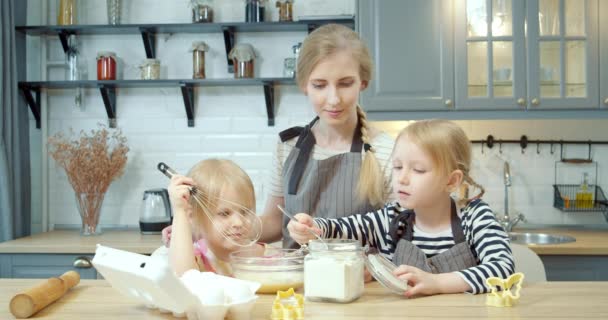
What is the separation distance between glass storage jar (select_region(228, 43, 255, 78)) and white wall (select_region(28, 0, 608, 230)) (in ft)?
0.41

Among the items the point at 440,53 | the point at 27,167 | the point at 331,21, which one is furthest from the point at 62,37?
the point at 440,53

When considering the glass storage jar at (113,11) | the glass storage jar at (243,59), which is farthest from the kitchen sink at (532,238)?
the glass storage jar at (113,11)

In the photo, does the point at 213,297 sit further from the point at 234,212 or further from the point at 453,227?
the point at 453,227

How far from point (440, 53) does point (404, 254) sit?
180 centimetres

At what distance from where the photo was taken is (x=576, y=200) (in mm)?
3393

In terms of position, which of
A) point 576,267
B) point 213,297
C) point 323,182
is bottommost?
point 576,267

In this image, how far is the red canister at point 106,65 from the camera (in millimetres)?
3453

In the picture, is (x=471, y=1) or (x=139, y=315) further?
(x=471, y=1)

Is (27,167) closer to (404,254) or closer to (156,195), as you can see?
(156,195)

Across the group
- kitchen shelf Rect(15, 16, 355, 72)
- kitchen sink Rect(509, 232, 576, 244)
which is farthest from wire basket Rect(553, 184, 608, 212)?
kitchen shelf Rect(15, 16, 355, 72)

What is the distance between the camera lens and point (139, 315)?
45.7 inches

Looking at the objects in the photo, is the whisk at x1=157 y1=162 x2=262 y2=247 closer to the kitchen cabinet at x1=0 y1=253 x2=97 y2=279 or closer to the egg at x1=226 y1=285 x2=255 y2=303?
the egg at x1=226 y1=285 x2=255 y2=303

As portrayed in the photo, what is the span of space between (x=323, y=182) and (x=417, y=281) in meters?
0.67

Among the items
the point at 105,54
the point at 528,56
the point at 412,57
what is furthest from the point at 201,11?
the point at 528,56
